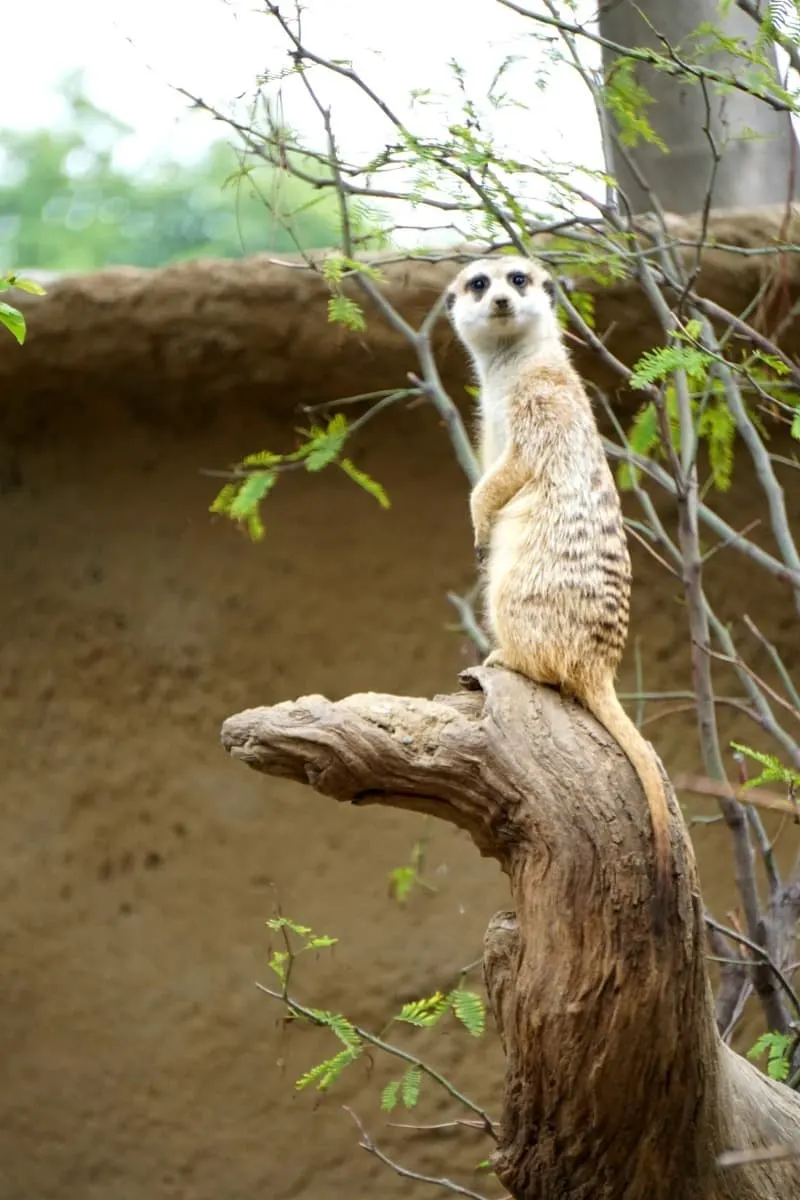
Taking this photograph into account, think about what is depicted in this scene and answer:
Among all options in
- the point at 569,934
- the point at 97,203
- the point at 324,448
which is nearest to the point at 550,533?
the point at 569,934

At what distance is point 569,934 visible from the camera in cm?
148

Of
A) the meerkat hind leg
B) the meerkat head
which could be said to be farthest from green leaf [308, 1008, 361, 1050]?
the meerkat head

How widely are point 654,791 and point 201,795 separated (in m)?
1.99

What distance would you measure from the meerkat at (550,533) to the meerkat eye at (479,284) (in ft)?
A: 0.08

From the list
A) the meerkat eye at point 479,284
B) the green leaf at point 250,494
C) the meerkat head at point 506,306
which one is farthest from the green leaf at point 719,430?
the green leaf at point 250,494

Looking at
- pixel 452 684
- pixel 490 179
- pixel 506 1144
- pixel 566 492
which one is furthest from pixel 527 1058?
pixel 452 684

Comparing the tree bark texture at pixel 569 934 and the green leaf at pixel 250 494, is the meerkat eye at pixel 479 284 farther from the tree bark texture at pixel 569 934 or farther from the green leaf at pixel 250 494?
the tree bark texture at pixel 569 934

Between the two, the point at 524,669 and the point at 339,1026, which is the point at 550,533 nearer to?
the point at 524,669

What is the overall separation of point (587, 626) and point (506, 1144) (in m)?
0.63

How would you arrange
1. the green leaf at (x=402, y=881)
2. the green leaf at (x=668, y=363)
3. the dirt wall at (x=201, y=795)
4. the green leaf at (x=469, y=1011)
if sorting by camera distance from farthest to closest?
1. the dirt wall at (x=201, y=795)
2. the green leaf at (x=402, y=881)
3. the green leaf at (x=469, y=1011)
4. the green leaf at (x=668, y=363)

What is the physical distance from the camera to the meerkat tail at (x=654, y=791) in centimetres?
146

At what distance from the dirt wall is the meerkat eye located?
99 centimetres

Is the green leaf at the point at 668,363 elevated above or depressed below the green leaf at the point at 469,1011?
above

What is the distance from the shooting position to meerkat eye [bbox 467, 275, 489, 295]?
215 cm
